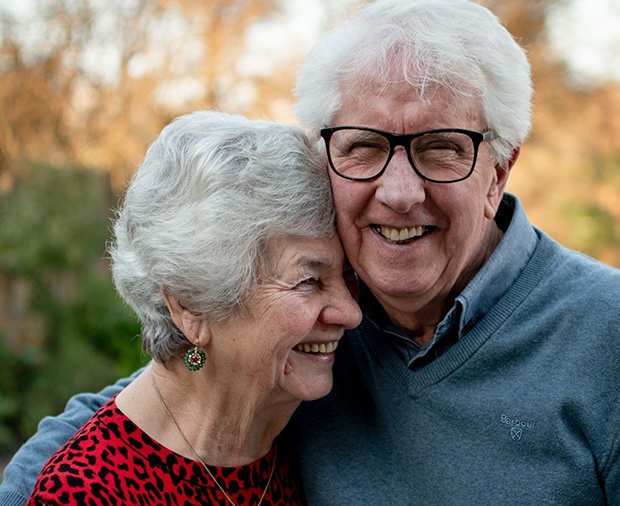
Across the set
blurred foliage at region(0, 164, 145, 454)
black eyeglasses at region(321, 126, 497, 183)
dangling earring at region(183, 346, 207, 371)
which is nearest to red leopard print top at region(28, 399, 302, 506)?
dangling earring at region(183, 346, 207, 371)

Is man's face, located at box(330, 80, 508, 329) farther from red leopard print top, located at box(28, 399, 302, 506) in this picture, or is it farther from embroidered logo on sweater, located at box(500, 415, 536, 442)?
red leopard print top, located at box(28, 399, 302, 506)

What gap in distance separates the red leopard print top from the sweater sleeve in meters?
0.23

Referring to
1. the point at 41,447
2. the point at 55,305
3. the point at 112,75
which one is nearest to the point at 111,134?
the point at 112,75

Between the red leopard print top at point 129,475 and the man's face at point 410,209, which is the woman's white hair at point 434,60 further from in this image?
the red leopard print top at point 129,475

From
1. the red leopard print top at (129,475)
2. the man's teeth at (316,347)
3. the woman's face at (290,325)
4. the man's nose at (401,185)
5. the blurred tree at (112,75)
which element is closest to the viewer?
the red leopard print top at (129,475)

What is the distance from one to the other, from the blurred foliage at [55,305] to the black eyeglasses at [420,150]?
5125 mm

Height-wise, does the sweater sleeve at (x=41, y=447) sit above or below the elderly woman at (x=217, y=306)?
below

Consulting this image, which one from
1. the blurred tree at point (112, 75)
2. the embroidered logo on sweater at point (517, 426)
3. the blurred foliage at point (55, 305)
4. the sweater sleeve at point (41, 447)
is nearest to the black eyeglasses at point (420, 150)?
the embroidered logo on sweater at point (517, 426)

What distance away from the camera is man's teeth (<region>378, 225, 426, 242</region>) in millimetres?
2010

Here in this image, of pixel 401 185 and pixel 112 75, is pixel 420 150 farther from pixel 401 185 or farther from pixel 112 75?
pixel 112 75

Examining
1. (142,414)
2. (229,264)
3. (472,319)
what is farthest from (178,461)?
(472,319)

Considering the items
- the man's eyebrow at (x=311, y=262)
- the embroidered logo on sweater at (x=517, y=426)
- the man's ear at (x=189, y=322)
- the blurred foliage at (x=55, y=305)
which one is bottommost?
the blurred foliage at (x=55, y=305)

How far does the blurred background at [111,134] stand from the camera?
724cm

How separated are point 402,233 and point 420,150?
0.75 ft
